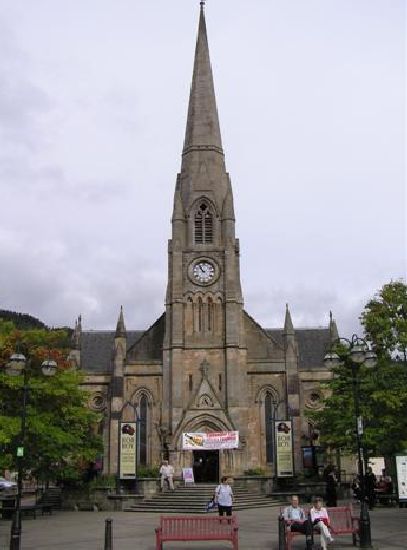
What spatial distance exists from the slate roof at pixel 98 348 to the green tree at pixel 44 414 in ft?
74.7

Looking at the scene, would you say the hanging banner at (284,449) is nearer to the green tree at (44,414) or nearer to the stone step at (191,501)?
the stone step at (191,501)

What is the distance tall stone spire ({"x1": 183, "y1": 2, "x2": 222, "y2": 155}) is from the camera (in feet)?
190

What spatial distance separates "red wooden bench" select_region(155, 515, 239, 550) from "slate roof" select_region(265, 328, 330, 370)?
42.2 metres

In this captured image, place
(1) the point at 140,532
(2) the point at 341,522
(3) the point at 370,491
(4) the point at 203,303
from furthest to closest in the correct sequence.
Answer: (4) the point at 203,303
(3) the point at 370,491
(1) the point at 140,532
(2) the point at 341,522

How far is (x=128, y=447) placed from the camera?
36.6 meters

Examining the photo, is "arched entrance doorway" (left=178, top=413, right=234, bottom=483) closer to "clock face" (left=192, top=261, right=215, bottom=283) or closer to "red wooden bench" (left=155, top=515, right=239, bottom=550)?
"clock face" (left=192, top=261, right=215, bottom=283)

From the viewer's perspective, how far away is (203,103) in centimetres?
5938

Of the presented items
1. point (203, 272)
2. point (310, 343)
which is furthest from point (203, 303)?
point (310, 343)

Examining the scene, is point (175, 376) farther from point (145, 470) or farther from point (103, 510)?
point (103, 510)

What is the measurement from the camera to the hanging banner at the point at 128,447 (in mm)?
36375

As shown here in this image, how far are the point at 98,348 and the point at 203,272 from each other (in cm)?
1640

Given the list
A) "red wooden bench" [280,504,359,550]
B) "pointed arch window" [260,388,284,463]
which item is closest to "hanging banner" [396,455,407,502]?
"red wooden bench" [280,504,359,550]

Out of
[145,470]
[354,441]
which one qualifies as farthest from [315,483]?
[145,470]

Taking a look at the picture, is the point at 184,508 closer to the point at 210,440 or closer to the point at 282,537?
the point at 210,440
